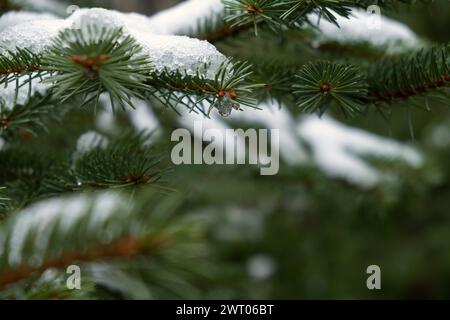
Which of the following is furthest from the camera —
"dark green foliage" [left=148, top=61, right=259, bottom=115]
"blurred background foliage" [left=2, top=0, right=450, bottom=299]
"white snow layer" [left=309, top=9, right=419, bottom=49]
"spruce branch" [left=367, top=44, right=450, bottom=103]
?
"blurred background foliage" [left=2, top=0, right=450, bottom=299]

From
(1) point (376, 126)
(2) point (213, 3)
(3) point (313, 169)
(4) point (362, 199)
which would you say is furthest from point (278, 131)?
(1) point (376, 126)

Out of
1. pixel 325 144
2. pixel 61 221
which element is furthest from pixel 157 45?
pixel 325 144

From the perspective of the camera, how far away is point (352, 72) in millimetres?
806

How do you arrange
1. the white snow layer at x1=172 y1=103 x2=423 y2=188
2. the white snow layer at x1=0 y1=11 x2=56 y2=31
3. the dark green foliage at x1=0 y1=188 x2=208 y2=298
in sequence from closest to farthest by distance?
the dark green foliage at x1=0 y1=188 x2=208 y2=298, the white snow layer at x1=0 y1=11 x2=56 y2=31, the white snow layer at x1=172 y1=103 x2=423 y2=188

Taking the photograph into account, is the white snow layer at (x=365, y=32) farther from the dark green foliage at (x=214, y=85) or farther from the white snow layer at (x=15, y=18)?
the white snow layer at (x=15, y=18)

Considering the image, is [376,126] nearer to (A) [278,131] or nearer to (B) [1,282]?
(A) [278,131]

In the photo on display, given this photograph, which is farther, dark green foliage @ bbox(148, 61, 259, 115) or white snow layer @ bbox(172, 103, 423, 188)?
white snow layer @ bbox(172, 103, 423, 188)

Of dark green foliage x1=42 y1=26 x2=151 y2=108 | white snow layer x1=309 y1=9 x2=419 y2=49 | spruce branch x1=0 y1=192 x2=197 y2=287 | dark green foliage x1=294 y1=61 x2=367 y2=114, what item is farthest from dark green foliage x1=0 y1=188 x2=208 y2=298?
white snow layer x1=309 y1=9 x2=419 y2=49

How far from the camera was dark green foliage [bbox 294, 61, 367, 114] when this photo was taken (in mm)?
794

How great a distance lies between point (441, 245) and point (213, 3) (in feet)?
7.52

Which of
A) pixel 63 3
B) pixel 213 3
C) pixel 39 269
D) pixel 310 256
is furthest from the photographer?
pixel 310 256

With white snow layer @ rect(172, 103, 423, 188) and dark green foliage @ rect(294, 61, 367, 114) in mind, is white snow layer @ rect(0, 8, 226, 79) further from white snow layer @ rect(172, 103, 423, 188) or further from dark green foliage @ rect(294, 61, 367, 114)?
white snow layer @ rect(172, 103, 423, 188)

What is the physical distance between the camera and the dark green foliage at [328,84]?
0.79 m

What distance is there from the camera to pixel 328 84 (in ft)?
2.61
